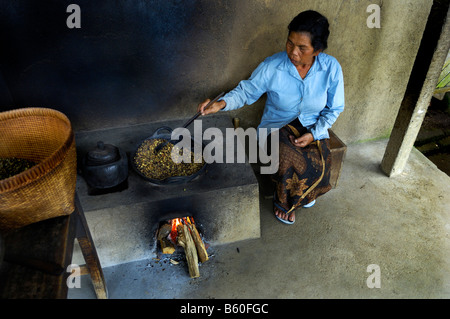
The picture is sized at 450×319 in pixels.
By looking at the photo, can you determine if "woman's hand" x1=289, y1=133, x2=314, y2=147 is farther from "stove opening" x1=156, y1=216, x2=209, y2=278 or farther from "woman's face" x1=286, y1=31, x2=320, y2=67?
"stove opening" x1=156, y1=216, x2=209, y2=278

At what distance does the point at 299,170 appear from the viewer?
110 inches

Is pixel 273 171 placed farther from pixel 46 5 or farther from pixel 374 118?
pixel 46 5

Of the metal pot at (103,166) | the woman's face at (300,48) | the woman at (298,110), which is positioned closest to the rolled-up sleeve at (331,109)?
→ the woman at (298,110)

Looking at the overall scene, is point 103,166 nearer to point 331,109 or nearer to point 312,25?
point 312,25

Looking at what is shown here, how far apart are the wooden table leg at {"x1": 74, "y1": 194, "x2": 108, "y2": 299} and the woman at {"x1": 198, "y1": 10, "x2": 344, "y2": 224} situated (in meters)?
1.21

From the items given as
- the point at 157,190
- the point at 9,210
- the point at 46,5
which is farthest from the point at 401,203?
the point at 46,5

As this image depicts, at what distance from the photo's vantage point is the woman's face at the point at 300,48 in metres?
2.37

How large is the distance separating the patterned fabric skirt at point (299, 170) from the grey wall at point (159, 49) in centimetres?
80

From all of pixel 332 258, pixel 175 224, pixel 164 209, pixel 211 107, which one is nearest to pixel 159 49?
pixel 211 107

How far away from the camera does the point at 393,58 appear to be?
349 cm

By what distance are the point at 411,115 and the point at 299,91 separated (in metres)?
1.27

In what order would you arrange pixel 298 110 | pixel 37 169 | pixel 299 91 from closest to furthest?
1. pixel 37 169
2. pixel 299 91
3. pixel 298 110

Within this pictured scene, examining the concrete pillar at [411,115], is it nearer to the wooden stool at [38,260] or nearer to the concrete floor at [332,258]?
the concrete floor at [332,258]
